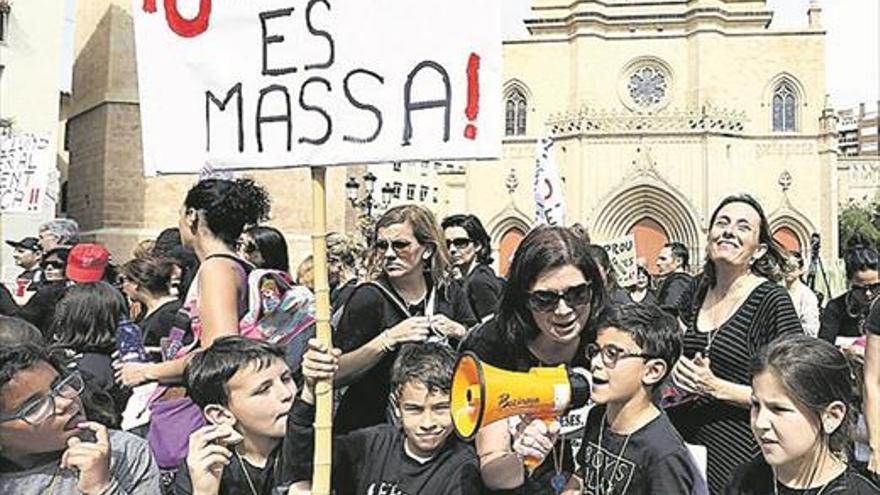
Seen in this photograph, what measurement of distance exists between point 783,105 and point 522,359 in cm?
4214

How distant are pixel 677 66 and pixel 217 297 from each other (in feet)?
136

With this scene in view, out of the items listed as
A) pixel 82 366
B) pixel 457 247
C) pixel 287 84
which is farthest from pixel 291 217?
pixel 287 84

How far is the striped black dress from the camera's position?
3807 mm

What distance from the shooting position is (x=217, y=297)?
3734mm

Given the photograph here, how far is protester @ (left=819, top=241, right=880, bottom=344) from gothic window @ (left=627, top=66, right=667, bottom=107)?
37017mm

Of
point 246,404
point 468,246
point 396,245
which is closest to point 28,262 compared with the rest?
point 468,246

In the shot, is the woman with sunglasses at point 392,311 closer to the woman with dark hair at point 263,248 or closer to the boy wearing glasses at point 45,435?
the boy wearing glasses at point 45,435

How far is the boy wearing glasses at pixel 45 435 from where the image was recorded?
8.27 ft

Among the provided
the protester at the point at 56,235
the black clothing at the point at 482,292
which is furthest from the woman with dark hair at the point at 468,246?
the protester at the point at 56,235

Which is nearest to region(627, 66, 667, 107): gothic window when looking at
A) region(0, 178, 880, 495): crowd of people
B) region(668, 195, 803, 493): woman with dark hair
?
region(0, 178, 880, 495): crowd of people

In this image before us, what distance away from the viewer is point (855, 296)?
6.36m

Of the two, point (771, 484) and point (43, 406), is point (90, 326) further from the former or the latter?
point (771, 484)

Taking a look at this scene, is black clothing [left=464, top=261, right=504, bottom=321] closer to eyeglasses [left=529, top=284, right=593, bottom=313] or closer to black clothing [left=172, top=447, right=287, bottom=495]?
black clothing [left=172, top=447, right=287, bottom=495]

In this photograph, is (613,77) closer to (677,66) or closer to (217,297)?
(677,66)
